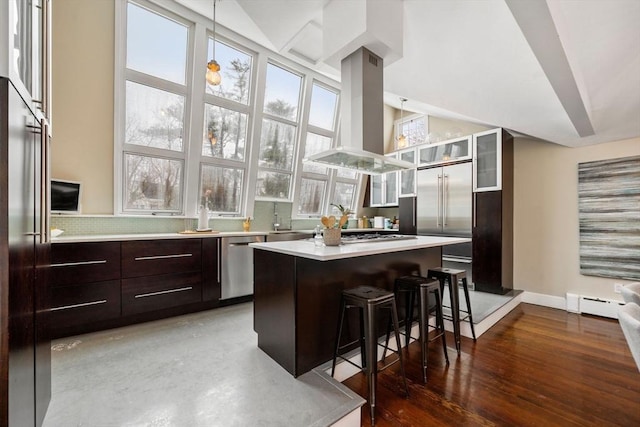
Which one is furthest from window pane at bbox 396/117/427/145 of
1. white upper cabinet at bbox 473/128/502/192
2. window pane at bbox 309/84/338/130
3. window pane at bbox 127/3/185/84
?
window pane at bbox 127/3/185/84

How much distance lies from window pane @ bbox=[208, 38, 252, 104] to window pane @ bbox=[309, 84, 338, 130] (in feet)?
4.34

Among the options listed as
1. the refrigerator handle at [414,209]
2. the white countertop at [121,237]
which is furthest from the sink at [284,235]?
the refrigerator handle at [414,209]

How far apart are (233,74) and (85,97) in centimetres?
192

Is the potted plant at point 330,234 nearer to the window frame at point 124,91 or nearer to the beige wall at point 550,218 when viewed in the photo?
the window frame at point 124,91

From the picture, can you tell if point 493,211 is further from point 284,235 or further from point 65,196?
point 65,196

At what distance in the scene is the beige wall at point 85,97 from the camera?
294cm

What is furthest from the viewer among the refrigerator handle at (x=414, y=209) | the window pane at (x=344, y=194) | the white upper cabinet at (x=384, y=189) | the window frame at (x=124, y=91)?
the window pane at (x=344, y=194)

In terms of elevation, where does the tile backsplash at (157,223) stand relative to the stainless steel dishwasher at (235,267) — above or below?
above

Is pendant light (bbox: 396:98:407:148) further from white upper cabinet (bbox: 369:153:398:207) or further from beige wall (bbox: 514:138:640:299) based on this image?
beige wall (bbox: 514:138:640:299)

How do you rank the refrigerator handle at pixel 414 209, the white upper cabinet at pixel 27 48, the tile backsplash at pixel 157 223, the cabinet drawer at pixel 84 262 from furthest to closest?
the refrigerator handle at pixel 414 209, the tile backsplash at pixel 157 223, the cabinet drawer at pixel 84 262, the white upper cabinet at pixel 27 48

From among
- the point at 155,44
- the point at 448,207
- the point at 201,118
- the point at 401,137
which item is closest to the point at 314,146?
the point at 401,137

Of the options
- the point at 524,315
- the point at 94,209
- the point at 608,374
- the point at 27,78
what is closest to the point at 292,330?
the point at 27,78

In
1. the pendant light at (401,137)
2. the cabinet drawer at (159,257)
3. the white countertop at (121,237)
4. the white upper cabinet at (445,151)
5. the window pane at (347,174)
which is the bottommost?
the cabinet drawer at (159,257)

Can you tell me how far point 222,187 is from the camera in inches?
169
